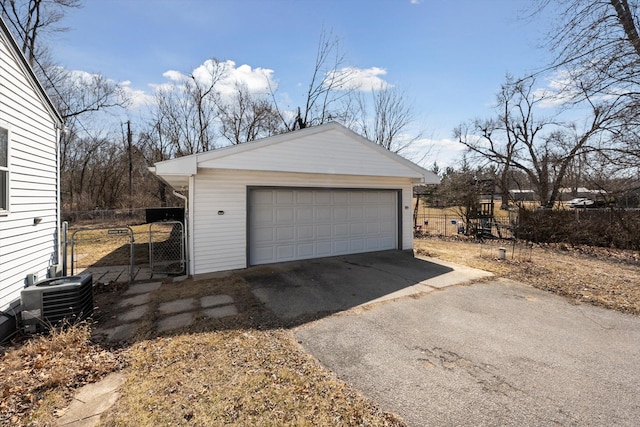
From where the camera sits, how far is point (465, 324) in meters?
4.29

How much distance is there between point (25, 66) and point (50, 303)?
391cm

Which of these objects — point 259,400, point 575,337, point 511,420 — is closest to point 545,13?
point 575,337

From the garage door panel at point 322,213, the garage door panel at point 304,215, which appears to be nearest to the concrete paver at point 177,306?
the garage door panel at point 304,215

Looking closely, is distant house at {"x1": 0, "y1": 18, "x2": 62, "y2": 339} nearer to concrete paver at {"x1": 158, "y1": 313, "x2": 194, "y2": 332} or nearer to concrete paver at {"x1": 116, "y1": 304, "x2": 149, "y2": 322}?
concrete paver at {"x1": 116, "y1": 304, "x2": 149, "y2": 322}

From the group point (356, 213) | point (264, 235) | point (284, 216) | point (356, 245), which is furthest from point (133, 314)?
point (356, 213)

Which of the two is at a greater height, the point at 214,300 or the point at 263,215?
the point at 263,215

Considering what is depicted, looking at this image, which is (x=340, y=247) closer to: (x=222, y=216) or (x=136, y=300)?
(x=222, y=216)

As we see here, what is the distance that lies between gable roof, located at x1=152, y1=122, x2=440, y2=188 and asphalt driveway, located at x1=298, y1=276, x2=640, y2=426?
410 centimetres

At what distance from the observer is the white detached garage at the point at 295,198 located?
6.89 metres

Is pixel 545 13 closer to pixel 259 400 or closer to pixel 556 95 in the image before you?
pixel 556 95

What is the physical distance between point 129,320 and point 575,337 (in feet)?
20.5

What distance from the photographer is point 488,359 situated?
334 cm

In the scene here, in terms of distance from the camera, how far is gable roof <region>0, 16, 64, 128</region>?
4.32 metres

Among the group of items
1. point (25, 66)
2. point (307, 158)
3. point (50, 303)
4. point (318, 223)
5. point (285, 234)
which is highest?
point (25, 66)
